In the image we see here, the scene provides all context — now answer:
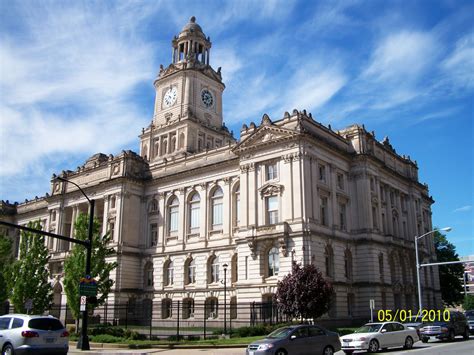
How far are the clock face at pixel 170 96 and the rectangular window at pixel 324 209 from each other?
113 ft

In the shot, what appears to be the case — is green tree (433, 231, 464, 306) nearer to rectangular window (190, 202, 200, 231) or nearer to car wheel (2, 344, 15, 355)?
rectangular window (190, 202, 200, 231)

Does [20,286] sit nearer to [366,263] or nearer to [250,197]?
[250,197]

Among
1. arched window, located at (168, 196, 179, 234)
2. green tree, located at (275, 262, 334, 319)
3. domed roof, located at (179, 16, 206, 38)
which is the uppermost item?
domed roof, located at (179, 16, 206, 38)

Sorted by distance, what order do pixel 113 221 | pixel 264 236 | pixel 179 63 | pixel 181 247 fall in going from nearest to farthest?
1. pixel 264 236
2. pixel 181 247
3. pixel 113 221
4. pixel 179 63

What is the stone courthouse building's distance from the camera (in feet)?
162

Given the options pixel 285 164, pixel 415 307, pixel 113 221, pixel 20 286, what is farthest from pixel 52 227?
pixel 415 307

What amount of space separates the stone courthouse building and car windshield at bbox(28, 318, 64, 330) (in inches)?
834

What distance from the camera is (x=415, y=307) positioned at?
60.9 m

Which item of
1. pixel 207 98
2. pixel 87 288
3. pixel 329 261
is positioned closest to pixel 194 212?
pixel 329 261

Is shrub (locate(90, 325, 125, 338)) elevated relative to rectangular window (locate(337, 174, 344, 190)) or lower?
lower

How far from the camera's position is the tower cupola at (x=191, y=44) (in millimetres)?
79812

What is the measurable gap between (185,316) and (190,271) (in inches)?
206

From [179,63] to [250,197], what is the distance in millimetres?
35084

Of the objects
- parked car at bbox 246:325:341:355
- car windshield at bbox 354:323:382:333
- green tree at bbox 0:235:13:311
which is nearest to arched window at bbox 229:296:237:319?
car windshield at bbox 354:323:382:333
